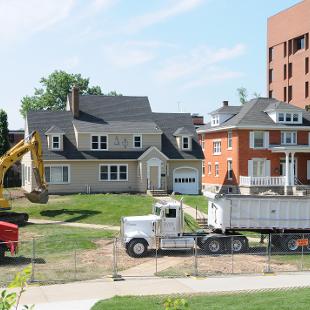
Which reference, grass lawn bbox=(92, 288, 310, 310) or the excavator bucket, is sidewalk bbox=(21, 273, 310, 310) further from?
the excavator bucket

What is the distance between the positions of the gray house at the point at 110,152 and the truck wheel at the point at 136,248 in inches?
925

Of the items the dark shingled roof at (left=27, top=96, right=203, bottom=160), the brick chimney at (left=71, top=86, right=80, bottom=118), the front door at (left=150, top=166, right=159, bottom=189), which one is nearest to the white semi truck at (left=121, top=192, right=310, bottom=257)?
the front door at (left=150, top=166, right=159, bottom=189)

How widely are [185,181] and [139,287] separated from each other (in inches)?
1256

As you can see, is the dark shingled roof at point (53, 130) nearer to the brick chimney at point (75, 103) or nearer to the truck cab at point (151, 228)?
the brick chimney at point (75, 103)

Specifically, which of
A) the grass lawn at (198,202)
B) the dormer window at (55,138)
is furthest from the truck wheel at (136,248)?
→ the dormer window at (55,138)

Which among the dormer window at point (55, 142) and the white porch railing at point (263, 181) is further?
the white porch railing at point (263, 181)

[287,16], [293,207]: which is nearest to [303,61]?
[287,16]

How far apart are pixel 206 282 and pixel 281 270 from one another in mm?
4191

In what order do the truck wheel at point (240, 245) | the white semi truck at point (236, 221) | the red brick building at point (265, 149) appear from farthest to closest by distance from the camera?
the red brick building at point (265, 149) → the truck wheel at point (240, 245) → the white semi truck at point (236, 221)

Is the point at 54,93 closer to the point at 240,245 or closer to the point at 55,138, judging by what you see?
the point at 55,138

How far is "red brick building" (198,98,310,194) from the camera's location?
168 feet

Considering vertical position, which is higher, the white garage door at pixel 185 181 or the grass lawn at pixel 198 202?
the white garage door at pixel 185 181

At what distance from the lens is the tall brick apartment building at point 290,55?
245 feet

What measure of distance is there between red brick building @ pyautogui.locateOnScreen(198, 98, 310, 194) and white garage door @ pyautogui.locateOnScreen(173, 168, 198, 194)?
3.62m
